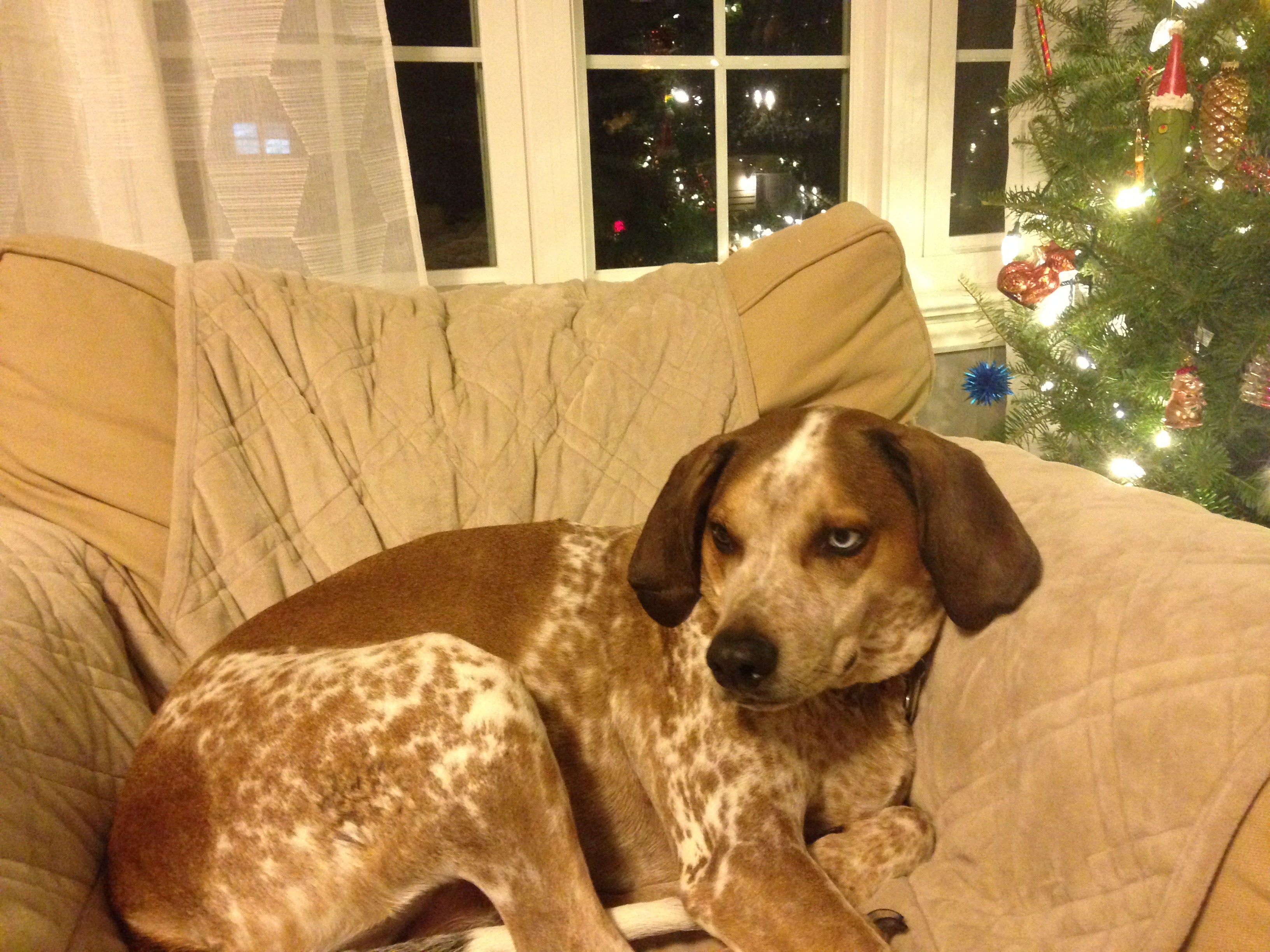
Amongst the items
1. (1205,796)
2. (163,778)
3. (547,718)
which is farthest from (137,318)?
(1205,796)

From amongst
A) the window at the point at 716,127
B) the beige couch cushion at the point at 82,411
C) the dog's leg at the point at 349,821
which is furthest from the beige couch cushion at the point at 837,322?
the beige couch cushion at the point at 82,411

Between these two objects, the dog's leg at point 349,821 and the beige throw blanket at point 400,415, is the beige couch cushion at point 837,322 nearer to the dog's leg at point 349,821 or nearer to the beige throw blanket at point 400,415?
the beige throw blanket at point 400,415

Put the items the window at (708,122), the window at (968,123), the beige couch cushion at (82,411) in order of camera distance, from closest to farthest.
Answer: the beige couch cushion at (82,411) < the window at (708,122) < the window at (968,123)

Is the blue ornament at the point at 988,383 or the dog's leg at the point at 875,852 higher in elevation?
the blue ornament at the point at 988,383

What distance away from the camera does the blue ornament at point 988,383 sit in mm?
2908

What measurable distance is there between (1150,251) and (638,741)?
1.98 m

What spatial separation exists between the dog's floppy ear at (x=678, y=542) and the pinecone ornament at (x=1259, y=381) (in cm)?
165

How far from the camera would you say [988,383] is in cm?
291

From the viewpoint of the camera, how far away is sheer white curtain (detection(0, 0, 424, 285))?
2166mm

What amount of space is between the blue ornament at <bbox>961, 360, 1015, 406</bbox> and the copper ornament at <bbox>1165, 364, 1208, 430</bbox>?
20.4 inches

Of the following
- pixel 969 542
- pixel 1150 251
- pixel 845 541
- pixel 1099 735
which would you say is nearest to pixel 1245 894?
pixel 1099 735

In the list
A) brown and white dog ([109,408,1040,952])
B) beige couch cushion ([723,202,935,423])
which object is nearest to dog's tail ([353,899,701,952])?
brown and white dog ([109,408,1040,952])

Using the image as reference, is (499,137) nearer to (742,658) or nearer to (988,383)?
(988,383)

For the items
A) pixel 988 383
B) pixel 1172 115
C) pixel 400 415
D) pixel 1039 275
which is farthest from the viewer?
pixel 988 383
